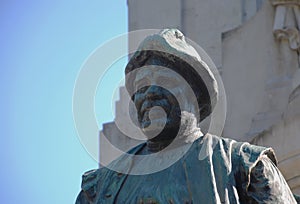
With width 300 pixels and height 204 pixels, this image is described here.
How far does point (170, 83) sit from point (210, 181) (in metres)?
0.51

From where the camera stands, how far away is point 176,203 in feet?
21.6

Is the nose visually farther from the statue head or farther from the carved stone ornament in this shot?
the carved stone ornament

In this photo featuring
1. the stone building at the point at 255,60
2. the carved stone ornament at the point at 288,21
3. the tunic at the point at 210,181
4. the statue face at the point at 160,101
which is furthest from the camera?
the carved stone ornament at the point at 288,21

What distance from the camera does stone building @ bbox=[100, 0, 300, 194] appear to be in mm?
15484

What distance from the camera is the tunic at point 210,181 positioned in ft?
21.6

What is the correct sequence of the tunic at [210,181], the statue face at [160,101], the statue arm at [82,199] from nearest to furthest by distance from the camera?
the tunic at [210,181] < the statue face at [160,101] < the statue arm at [82,199]

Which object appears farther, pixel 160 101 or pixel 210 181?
pixel 160 101

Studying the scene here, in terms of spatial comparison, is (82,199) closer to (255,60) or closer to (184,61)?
(184,61)

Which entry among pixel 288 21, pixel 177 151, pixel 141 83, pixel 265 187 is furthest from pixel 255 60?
pixel 265 187

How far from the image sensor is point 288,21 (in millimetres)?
16000

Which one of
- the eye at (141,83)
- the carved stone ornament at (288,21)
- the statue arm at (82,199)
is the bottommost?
the statue arm at (82,199)

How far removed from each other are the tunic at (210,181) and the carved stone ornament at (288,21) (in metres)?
9.15

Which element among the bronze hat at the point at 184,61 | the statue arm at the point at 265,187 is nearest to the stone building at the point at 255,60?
the bronze hat at the point at 184,61

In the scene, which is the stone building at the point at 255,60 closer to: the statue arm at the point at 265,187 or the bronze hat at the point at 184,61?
the bronze hat at the point at 184,61
